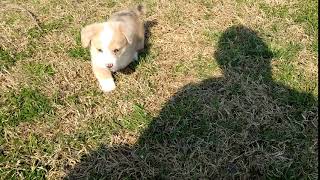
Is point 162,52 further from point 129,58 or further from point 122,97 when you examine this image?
point 122,97

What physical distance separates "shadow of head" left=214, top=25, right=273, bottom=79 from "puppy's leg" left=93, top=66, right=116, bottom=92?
4.23 ft

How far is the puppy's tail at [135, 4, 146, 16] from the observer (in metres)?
5.49

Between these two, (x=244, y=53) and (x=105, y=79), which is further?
(x=244, y=53)

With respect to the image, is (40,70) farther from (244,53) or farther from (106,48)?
(244,53)

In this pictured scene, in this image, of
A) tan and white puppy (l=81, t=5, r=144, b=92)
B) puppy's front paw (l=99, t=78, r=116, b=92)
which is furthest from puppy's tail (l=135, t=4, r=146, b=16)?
puppy's front paw (l=99, t=78, r=116, b=92)

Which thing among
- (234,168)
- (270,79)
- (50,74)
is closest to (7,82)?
(50,74)

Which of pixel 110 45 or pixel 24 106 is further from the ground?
pixel 110 45

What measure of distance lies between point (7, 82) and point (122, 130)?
1.44 m

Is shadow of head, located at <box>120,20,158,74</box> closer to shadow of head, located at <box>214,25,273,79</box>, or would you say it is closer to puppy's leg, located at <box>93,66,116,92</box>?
puppy's leg, located at <box>93,66,116,92</box>

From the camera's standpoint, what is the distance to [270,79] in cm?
480

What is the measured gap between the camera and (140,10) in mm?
5617

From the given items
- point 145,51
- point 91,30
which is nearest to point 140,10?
point 145,51

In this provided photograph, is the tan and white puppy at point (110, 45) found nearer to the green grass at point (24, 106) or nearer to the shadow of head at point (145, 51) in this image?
the shadow of head at point (145, 51)

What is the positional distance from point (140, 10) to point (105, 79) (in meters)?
1.37
